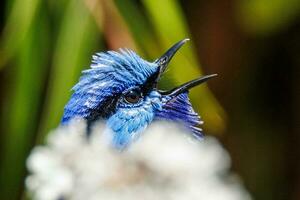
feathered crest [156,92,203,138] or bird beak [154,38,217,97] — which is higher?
bird beak [154,38,217,97]

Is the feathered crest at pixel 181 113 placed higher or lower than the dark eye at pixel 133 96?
lower

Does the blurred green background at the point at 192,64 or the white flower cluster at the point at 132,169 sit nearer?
the white flower cluster at the point at 132,169

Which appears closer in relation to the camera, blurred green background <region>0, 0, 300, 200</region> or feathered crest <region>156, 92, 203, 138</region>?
feathered crest <region>156, 92, 203, 138</region>

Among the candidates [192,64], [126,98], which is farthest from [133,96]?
[192,64]

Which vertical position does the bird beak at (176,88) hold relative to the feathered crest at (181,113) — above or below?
above

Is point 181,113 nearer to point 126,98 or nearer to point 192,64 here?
point 126,98
